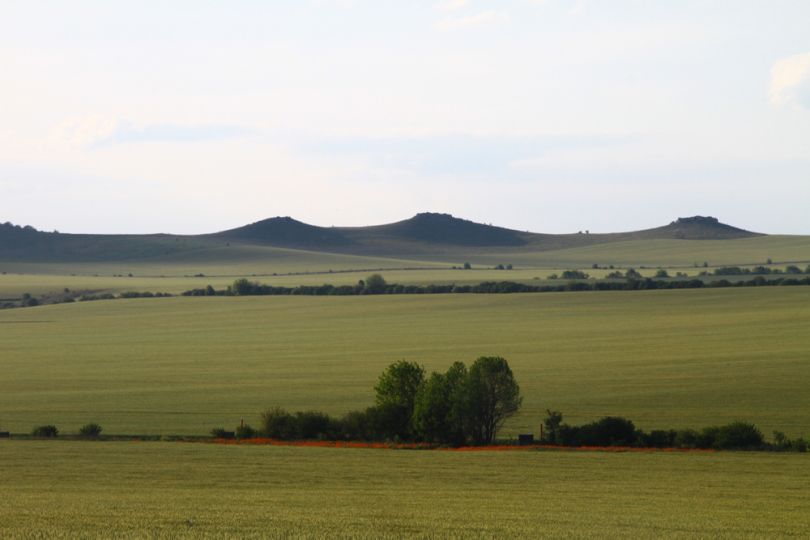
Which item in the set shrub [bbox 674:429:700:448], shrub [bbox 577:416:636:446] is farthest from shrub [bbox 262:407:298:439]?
shrub [bbox 674:429:700:448]

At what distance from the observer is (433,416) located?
35656mm

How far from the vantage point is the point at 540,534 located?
17672mm

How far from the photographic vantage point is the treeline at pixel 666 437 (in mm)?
31625

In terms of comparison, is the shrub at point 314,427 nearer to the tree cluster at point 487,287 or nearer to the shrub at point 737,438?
the shrub at point 737,438

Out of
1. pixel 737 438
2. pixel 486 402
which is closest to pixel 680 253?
pixel 486 402

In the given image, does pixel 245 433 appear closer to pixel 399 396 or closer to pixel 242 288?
pixel 399 396

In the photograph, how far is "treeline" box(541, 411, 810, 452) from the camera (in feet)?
104

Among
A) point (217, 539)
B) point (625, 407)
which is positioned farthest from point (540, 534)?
point (625, 407)

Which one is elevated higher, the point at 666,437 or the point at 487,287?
the point at 487,287

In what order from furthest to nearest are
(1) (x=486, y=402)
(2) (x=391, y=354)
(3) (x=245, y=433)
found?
(2) (x=391, y=354)
(3) (x=245, y=433)
(1) (x=486, y=402)

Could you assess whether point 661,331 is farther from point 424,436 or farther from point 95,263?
point 95,263

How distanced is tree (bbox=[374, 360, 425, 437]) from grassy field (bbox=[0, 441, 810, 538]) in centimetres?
481

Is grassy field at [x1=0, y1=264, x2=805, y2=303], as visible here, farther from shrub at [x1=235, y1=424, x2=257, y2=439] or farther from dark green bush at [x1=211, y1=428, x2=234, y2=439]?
dark green bush at [x1=211, y1=428, x2=234, y2=439]

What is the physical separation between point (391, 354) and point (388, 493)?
3930 centimetres
